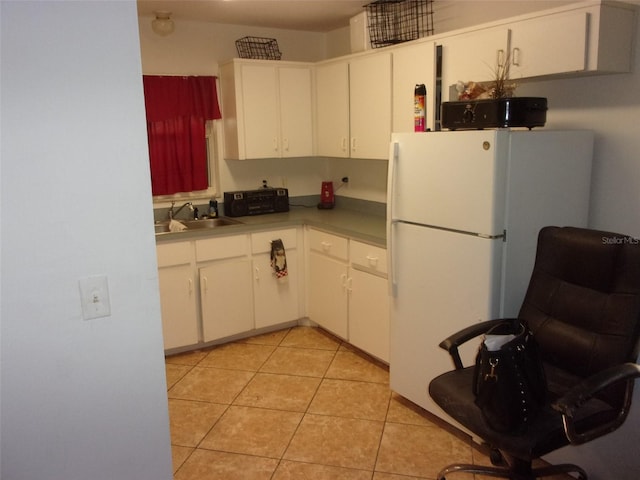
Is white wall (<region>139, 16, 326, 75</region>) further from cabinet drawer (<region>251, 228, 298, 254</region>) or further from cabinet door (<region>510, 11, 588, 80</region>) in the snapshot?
cabinet door (<region>510, 11, 588, 80</region>)

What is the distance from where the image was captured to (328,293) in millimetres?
3857

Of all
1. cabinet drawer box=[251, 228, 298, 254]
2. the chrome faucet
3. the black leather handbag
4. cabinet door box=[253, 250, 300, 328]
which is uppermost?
the chrome faucet

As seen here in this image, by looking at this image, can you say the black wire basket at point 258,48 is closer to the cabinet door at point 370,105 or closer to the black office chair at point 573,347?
the cabinet door at point 370,105

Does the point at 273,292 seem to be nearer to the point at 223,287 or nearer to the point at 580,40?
the point at 223,287

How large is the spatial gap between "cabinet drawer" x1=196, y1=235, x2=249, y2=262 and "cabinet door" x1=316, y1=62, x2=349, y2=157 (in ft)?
3.18

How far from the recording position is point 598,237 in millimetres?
2039

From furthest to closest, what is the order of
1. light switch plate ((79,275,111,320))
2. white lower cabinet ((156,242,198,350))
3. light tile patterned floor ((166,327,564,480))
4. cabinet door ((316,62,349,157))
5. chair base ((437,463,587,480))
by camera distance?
1. cabinet door ((316,62,349,157))
2. white lower cabinet ((156,242,198,350))
3. light tile patterned floor ((166,327,564,480))
4. chair base ((437,463,587,480))
5. light switch plate ((79,275,111,320))

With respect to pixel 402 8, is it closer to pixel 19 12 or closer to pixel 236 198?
pixel 236 198

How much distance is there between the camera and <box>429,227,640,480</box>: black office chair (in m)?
1.80

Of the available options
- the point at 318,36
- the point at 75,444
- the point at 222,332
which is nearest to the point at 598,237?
the point at 75,444

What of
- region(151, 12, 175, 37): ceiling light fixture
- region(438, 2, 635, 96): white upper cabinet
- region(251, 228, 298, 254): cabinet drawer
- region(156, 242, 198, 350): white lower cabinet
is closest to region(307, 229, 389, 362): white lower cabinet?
region(251, 228, 298, 254): cabinet drawer

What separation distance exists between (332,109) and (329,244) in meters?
1.04

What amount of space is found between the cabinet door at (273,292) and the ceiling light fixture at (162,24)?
1.70m

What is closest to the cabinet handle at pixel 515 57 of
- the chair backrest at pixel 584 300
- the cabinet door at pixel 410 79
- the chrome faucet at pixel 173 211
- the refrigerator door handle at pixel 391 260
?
the cabinet door at pixel 410 79
